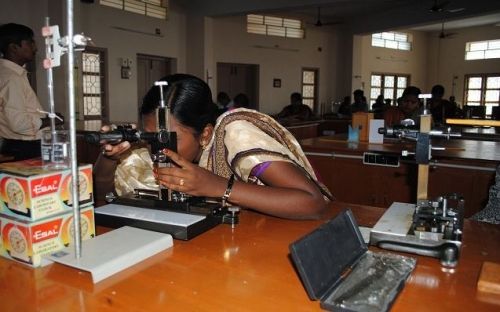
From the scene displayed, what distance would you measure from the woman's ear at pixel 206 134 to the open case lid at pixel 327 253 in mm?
747

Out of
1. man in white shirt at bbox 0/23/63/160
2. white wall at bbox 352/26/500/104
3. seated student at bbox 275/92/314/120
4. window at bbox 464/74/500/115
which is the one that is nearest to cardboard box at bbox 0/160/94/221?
man in white shirt at bbox 0/23/63/160

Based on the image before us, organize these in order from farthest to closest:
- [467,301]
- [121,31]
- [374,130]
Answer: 1. [121,31]
2. [374,130]
3. [467,301]

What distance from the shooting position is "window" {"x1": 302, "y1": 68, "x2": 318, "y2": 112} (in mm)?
12461

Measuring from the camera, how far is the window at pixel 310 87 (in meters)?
12.5

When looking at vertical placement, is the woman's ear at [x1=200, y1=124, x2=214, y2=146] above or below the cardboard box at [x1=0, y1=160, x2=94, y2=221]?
above

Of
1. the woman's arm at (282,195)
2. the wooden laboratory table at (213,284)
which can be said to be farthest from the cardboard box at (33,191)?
the woman's arm at (282,195)

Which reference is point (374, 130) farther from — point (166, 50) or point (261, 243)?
point (166, 50)

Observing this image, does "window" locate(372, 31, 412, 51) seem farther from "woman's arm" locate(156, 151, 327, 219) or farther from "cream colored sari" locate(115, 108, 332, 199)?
"woman's arm" locate(156, 151, 327, 219)

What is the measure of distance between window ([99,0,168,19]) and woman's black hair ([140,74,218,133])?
7.09 metres

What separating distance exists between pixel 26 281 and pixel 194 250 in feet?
1.26

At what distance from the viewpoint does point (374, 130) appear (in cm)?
412

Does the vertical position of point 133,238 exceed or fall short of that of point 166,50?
it falls short

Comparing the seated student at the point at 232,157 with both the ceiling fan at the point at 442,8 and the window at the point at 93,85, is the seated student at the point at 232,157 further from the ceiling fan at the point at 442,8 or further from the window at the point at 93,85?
the ceiling fan at the point at 442,8

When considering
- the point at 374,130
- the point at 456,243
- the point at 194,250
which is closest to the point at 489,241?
the point at 456,243
